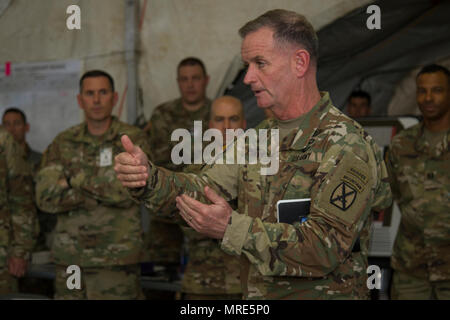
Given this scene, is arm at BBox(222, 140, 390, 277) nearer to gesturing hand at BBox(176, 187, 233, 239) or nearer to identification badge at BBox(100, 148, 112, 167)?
gesturing hand at BBox(176, 187, 233, 239)

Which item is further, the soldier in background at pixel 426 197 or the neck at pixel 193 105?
the neck at pixel 193 105

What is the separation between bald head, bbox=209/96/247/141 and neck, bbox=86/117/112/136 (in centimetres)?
60

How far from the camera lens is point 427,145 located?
120 inches

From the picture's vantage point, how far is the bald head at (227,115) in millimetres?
2998

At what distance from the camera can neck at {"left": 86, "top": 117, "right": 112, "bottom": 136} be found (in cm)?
319

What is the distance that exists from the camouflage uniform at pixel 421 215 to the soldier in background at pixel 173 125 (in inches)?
46.7

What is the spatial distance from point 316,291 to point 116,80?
2739mm

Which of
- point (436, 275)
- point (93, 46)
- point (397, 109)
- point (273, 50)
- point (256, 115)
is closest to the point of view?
point (273, 50)

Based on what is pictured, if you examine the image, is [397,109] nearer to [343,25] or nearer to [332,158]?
[343,25]

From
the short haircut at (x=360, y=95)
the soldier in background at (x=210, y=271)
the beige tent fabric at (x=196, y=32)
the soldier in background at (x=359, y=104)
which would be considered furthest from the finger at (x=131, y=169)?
the short haircut at (x=360, y=95)

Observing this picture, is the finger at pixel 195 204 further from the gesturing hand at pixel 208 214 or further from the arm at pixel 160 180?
the arm at pixel 160 180

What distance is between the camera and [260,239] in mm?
1492

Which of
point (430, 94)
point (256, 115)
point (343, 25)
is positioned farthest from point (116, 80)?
point (430, 94)

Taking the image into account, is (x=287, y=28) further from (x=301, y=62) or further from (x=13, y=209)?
(x=13, y=209)
